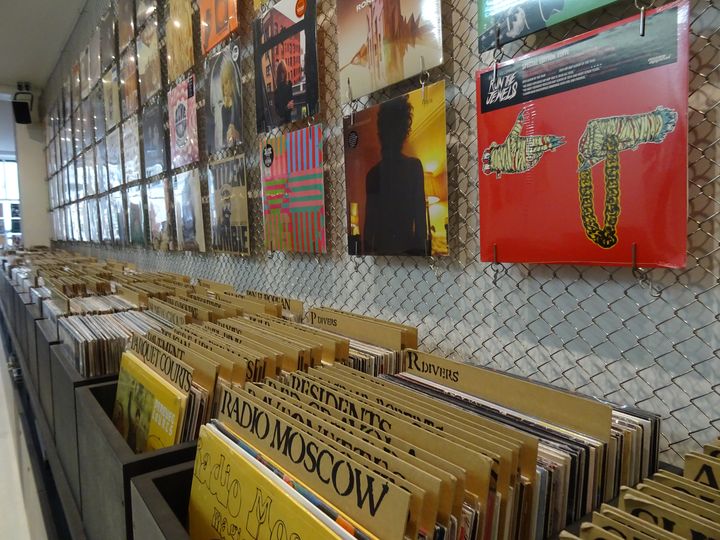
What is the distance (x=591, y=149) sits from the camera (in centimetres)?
99

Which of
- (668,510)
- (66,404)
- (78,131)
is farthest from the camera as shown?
(78,131)

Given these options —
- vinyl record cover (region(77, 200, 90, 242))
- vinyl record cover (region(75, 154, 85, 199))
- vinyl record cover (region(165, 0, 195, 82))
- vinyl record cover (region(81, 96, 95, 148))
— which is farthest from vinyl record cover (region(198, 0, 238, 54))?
vinyl record cover (region(77, 200, 90, 242))

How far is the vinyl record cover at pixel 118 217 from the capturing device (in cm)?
466

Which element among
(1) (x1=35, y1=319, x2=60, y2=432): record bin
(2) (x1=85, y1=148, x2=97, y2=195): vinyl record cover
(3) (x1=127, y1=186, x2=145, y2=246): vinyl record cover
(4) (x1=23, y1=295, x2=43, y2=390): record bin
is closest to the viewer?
(1) (x1=35, y1=319, x2=60, y2=432): record bin

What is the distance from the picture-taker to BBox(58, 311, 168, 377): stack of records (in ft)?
4.57

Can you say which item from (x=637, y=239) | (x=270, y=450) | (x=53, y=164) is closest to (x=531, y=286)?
(x=637, y=239)

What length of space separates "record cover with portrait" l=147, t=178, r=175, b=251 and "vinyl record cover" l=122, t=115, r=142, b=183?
350 mm

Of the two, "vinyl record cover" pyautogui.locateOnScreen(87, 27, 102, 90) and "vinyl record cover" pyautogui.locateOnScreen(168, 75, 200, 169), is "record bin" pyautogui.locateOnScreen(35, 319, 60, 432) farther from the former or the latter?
"vinyl record cover" pyautogui.locateOnScreen(87, 27, 102, 90)

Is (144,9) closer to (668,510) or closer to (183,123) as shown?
(183,123)

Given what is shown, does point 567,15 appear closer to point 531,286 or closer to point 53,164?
point 531,286

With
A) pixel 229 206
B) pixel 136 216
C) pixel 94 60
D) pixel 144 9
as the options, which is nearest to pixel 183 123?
pixel 229 206

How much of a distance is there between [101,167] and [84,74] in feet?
4.04

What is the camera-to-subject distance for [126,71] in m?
4.07

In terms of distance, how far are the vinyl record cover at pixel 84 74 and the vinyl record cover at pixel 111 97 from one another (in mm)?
893
